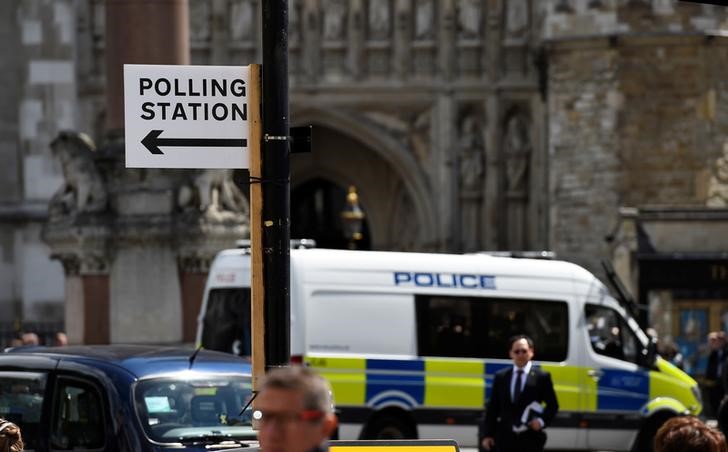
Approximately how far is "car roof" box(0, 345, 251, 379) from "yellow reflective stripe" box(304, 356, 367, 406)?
6.16 meters

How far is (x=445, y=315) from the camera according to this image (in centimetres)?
1720

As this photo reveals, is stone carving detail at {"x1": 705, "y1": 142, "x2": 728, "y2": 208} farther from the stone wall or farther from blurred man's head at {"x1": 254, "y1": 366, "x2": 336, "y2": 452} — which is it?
blurred man's head at {"x1": 254, "y1": 366, "x2": 336, "y2": 452}

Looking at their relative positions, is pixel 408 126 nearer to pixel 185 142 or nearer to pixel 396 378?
pixel 396 378

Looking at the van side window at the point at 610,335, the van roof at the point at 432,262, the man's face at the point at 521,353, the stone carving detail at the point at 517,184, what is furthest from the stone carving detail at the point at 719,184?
the man's face at the point at 521,353

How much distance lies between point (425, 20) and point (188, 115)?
2796 cm

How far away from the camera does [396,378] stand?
16.8m

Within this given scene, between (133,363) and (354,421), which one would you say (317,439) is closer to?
(133,363)

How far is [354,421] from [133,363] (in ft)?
23.6

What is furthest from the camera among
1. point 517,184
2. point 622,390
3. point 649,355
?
point 517,184

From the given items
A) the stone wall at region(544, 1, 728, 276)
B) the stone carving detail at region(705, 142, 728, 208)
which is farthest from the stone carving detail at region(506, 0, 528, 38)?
the stone carving detail at region(705, 142, 728, 208)

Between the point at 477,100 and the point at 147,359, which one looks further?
the point at 477,100

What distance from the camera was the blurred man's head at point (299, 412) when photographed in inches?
154

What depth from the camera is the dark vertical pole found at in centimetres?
700

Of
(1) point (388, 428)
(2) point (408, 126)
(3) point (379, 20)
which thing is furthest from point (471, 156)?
(1) point (388, 428)
